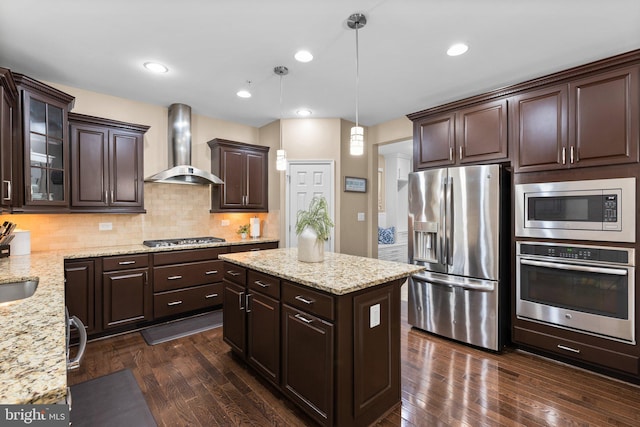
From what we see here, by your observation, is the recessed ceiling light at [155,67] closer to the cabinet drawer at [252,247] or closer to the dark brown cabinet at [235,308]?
the dark brown cabinet at [235,308]

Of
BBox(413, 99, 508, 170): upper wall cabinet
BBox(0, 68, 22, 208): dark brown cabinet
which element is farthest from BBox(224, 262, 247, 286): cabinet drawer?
BBox(413, 99, 508, 170): upper wall cabinet

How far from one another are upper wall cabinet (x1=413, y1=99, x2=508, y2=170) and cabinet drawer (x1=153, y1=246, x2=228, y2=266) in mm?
2659

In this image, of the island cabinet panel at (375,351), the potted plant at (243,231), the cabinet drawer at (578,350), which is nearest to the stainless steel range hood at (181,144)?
the potted plant at (243,231)

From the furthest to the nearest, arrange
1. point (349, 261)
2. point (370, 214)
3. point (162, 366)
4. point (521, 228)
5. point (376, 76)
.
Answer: point (370, 214) → point (376, 76) → point (521, 228) → point (162, 366) → point (349, 261)

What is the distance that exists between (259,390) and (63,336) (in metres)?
1.52

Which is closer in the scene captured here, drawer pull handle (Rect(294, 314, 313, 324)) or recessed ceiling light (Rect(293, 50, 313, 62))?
drawer pull handle (Rect(294, 314, 313, 324))

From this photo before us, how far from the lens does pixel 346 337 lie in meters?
1.73

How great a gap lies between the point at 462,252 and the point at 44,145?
4091 millimetres

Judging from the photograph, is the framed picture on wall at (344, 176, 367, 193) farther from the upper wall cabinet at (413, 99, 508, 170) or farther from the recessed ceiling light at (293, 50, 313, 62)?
the recessed ceiling light at (293, 50, 313, 62)

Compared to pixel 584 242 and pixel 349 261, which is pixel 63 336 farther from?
pixel 584 242

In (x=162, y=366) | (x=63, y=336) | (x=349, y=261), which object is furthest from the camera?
(x=162, y=366)

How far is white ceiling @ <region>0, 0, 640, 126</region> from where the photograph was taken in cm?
209

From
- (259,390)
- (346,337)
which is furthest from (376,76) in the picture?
(259,390)

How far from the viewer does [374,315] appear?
6.15ft
